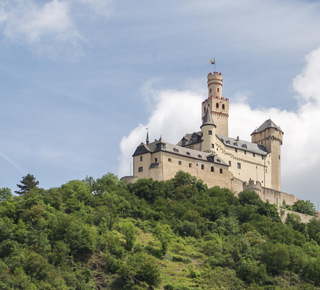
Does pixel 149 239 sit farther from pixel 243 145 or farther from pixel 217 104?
pixel 217 104

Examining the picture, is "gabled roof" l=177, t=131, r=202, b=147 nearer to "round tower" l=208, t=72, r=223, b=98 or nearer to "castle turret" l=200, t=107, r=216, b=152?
"castle turret" l=200, t=107, r=216, b=152

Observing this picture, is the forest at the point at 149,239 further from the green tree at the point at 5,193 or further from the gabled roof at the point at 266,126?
the gabled roof at the point at 266,126

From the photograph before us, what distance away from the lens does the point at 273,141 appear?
124625 mm

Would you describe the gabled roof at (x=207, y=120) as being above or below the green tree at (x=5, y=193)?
above

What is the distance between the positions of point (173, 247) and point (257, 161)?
37.1 metres

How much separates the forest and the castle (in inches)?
131

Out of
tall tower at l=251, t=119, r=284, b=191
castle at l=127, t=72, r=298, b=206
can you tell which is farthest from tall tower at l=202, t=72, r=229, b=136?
tall tower at l=251, t=119, r=284, b=191

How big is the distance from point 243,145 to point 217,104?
775 centimetres

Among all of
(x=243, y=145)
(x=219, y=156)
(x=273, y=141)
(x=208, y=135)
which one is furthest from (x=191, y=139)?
(x=273, y=141)

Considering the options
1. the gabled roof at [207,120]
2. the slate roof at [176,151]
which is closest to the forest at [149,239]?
the slate roof at [176,151]

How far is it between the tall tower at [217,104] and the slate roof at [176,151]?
1031cm

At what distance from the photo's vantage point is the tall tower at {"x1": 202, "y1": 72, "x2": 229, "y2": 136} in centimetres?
12219

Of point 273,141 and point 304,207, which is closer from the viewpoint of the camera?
point 304,207

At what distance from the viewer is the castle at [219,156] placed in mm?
106875
